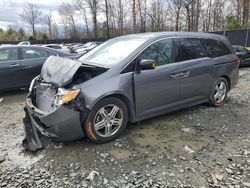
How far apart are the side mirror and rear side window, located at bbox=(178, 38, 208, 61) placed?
74 cm

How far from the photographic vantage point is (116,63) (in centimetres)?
319

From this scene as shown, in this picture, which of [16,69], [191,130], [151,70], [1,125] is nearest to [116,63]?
[151,70]

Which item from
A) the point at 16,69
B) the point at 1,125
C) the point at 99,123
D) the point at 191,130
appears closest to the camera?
the point at 99,123

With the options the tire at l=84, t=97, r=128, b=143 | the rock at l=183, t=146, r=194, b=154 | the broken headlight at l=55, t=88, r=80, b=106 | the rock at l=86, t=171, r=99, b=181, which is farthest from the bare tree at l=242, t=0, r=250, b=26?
the rock at l=86, t=171, r=99, b=181

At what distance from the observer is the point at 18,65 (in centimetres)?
572

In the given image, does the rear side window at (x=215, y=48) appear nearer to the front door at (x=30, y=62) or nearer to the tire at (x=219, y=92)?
the tire at (x=219, y=92)

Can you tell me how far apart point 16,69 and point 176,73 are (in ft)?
14.1

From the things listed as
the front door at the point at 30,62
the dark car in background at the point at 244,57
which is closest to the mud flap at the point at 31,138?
the front door at the point at 30,62

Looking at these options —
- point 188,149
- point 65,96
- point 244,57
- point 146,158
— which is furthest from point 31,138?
point 244,57

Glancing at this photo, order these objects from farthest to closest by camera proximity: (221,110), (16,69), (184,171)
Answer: (16,69), (221,110), (184,171)

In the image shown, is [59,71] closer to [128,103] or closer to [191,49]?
[128,103]

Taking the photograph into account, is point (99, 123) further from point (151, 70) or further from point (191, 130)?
point (191, 130)

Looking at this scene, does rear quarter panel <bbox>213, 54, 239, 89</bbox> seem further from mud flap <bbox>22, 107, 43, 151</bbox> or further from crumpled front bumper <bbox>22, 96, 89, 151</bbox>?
mud flap <bbox>22, 107, 43, 151</bbox>

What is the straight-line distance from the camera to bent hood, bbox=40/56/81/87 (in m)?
2.89
